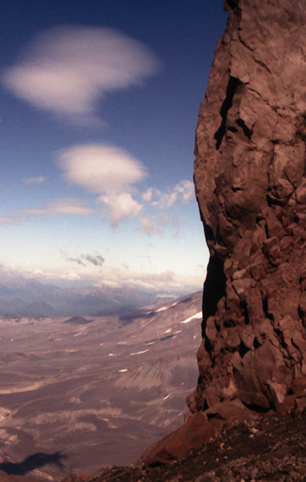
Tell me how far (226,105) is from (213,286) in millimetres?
13001

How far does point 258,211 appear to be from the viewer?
64.1 feet

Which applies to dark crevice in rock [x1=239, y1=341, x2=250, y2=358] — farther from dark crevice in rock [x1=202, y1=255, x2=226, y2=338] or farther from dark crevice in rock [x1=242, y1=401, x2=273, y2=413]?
dark crevice in rock [x1=202, y1=255, x2=226, y2=338]

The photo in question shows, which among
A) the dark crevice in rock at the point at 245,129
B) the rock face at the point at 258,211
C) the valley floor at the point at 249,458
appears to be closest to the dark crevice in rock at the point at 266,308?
the rock face at the point at 258,211

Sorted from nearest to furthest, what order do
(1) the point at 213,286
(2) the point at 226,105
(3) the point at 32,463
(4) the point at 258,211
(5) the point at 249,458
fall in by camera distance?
(5) the point at 249,458 < (4) the point at 258,211 < (2) the point at 226,105 < (1) the point at 213,286 < (3) the point at 32,463

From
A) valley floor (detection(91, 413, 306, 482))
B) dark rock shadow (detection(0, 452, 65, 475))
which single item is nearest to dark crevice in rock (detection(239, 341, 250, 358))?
valley floor (detection(91, 413, 306, 482))

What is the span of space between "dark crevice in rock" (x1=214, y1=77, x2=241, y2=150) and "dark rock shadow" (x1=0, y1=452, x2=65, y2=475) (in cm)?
12463

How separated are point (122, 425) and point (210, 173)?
150324 mm

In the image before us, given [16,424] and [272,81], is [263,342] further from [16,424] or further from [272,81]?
[16,424]

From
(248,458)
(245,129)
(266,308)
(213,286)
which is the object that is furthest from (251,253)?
(248,458)

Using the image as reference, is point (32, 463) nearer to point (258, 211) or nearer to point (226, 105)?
point (258, 211)

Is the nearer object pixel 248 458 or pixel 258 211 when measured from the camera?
pixel 248 458

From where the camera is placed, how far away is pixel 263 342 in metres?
16.2

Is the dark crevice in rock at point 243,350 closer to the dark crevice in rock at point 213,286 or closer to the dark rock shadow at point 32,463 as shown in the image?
the dark crevice in rock at point 213,286

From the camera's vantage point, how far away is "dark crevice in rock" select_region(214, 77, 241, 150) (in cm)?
2148
